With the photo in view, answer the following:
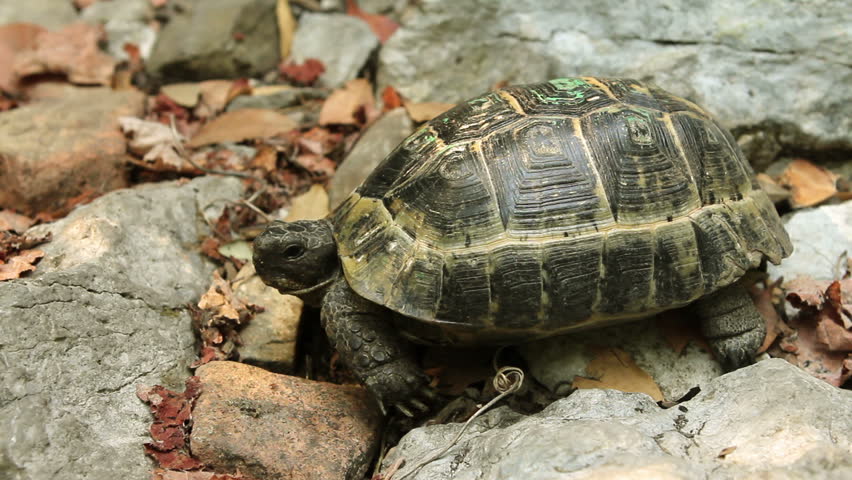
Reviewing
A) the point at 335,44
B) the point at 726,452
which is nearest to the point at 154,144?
the point at 335,44

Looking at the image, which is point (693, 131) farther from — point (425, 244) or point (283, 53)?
point (283, 53)

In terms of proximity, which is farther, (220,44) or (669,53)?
(220,44)

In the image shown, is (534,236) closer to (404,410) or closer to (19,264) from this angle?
(404,410)

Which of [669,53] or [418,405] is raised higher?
[669,53]

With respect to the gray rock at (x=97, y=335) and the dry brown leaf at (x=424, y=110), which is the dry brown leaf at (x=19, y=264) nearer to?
the gray rock at (x=97, y=335)

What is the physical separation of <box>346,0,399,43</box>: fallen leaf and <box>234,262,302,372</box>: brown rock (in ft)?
9.43

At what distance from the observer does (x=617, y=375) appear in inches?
128

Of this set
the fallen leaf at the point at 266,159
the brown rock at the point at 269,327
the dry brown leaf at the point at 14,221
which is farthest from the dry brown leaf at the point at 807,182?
the dry brown leaf at the point at 14,221

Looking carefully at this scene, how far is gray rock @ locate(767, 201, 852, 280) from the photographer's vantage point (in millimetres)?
3686

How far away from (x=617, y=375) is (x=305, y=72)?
3.62 meters

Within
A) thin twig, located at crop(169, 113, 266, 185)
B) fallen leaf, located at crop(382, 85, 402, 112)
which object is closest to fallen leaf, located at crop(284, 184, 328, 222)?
thin twig, located at crop(169, 113, 266, 185)

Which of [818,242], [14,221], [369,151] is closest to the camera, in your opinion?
[818,242]

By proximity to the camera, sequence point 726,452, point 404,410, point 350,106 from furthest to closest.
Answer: point 350,106 < point 404,410 < point 726,452

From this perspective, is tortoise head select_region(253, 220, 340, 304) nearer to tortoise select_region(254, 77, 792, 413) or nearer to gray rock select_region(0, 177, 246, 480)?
tortoise select_region(254, 77, 792, 413)
